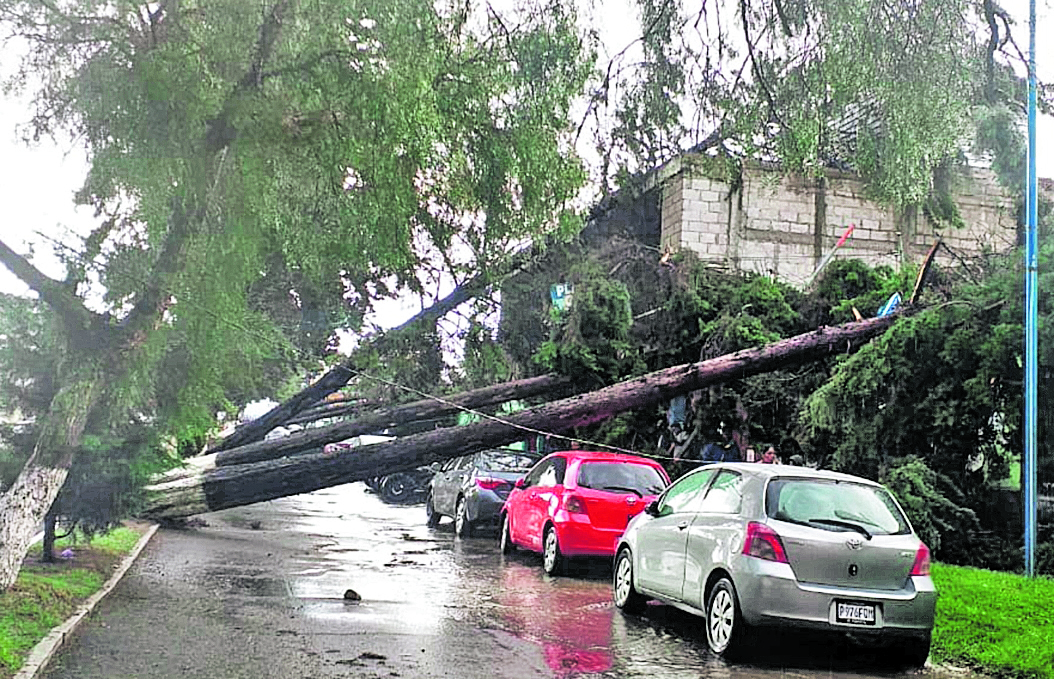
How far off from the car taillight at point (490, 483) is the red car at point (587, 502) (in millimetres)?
3624

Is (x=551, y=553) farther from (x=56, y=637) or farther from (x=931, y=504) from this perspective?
(x=56, y=637)

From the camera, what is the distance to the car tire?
8938 mm

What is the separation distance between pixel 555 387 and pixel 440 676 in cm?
1293

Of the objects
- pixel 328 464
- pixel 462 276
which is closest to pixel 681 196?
pixel 328 464

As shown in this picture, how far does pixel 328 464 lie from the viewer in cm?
1747

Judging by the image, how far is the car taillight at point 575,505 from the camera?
1436 cm

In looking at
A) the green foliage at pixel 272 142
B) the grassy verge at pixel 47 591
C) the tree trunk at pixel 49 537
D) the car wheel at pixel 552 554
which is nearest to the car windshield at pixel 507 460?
the car wheel at pixel 552 554

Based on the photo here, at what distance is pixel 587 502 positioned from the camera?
567 inches

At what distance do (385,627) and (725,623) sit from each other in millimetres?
2917

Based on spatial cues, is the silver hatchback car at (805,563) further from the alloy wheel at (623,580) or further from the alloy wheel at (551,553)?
the alloy wheel at (551,553)

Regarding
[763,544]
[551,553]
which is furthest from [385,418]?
[763,544]

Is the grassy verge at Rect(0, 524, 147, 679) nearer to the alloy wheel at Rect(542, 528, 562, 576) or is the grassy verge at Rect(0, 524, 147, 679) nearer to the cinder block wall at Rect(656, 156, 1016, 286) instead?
the alloy wheel at Rect(542, 528, 562, 576)

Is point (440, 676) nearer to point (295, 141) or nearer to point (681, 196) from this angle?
point (295, 141)

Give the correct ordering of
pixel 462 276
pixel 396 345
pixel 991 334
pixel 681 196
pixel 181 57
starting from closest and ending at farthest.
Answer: pixel 181 57, pixel 462 276, pixel 991 334, pixel 396 345, pixel 681 196
